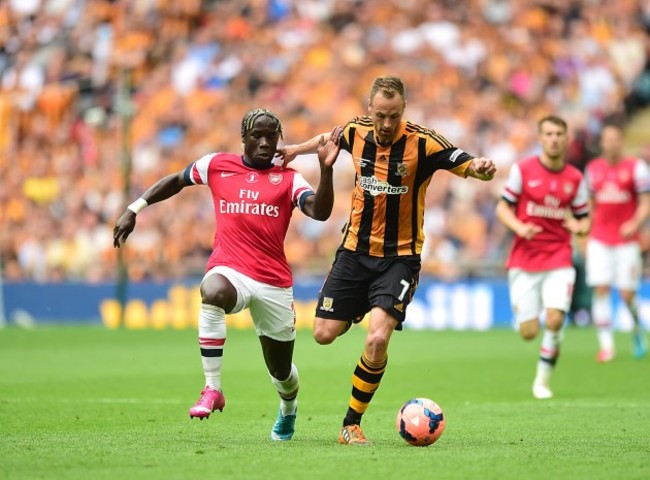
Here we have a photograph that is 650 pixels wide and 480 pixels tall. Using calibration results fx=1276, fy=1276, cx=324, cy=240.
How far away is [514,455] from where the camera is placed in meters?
8.02

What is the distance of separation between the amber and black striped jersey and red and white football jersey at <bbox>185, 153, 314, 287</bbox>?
1.51ft

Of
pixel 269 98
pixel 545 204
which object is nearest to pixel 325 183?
pixel 545 204

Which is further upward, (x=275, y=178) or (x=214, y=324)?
(x=275, y=178)

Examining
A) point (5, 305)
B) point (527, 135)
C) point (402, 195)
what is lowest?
point (5, 305)

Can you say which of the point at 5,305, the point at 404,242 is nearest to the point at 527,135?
the point at 5,305

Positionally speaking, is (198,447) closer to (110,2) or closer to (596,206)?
(596,206)

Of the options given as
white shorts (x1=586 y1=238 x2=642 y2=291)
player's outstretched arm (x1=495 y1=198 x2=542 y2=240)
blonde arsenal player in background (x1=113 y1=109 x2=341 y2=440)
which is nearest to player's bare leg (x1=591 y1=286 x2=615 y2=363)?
white shorts (x1=586 y1=238 x2=642 y2=291)

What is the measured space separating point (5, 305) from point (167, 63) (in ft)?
24.4

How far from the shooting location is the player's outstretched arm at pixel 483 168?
8672 millimetres

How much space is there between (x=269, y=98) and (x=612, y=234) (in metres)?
12.1

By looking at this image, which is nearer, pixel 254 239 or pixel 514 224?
pixel 254 239

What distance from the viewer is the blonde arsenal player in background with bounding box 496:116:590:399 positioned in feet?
42.0

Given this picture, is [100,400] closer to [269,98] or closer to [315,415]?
[315,415]

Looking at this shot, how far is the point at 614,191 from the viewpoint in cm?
1648
